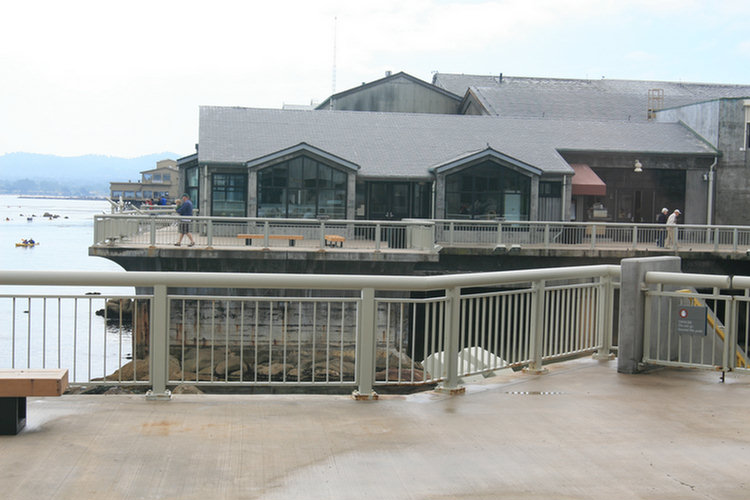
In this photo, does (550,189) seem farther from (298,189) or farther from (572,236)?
(298,189)

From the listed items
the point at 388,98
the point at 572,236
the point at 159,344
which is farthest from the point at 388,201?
the point at 159,344

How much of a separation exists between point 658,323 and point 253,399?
15.4ft

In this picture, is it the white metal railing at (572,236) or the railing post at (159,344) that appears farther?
the white metal railing at (572,236)

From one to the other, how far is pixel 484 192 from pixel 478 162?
1371 mm

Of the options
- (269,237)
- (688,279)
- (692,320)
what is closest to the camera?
(688,279)

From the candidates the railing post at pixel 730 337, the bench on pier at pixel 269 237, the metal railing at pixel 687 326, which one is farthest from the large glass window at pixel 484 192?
the railing post at pixel 730 337

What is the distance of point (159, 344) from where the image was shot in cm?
808

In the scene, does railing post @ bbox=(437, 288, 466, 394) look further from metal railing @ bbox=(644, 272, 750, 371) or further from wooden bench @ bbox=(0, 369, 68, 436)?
wooden bench @ bbox=(0, 369, 68, 436)

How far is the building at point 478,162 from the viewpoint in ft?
121

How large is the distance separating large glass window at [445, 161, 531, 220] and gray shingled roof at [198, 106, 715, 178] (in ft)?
4.89

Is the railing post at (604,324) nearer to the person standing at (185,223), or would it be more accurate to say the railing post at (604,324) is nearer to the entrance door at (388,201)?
the person standing at (185,223)

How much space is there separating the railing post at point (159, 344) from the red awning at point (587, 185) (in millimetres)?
35234

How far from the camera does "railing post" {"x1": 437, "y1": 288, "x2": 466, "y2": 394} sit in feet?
28.2

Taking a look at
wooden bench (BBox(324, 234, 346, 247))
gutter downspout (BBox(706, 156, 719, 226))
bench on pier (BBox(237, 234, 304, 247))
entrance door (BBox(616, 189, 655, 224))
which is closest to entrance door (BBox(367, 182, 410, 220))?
wooden bench (BBox(324, 234, 346, 247))
